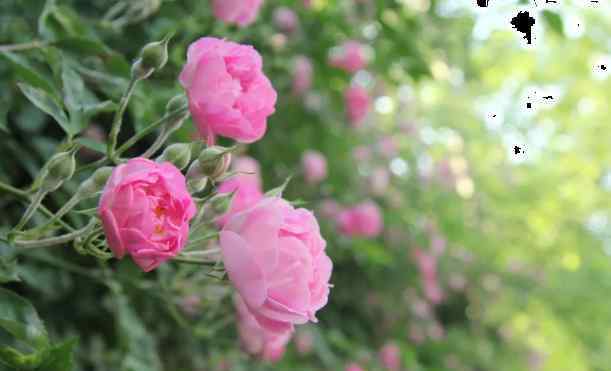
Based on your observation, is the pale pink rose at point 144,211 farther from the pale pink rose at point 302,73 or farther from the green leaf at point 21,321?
the pale pink rose at point 302,73

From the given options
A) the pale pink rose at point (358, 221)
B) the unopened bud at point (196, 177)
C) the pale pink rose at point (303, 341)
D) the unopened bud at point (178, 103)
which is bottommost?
the pale pink rose at point (303, 341)

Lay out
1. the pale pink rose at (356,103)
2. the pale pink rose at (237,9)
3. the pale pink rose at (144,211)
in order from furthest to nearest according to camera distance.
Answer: the pale pink rose at (356,103) → the pale pink rose at (237,9) → the pale pink rose at (144,211)

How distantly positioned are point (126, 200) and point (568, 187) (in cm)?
418

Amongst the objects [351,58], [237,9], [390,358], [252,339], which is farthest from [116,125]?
[390,358]

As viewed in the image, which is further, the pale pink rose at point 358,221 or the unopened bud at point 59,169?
the pale pink rose at point 358,221

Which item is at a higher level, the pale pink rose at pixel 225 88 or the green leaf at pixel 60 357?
the pale pink rose at pixel 225 88

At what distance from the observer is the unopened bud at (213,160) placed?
A: 2.44 ft

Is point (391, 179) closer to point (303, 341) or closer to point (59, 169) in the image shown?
point (303, 341)

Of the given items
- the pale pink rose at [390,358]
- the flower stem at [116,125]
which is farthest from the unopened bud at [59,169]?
the pale pink rose at [390,358]

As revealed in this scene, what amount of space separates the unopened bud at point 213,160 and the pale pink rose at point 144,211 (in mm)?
80

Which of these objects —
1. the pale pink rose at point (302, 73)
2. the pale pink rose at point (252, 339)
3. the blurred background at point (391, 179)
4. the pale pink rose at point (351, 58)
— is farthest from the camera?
the pale pink rose at point (351, 58)

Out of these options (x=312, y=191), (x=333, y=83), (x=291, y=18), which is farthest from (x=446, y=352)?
(x=291, y=18)

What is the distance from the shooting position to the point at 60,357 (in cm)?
71

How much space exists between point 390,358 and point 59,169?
2.10 metres
